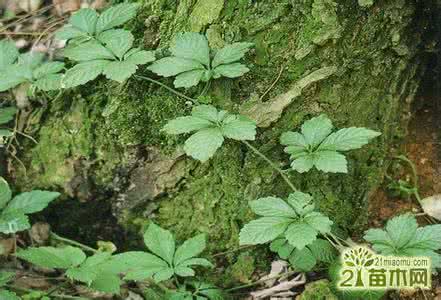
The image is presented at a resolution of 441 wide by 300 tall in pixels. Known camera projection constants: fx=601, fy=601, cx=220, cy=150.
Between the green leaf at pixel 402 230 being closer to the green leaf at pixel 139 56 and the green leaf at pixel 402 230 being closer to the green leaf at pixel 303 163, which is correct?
the green leaf at pixel 303 163

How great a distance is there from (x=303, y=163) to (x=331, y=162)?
8 cm

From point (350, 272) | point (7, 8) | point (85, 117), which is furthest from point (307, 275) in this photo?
point (7, 8)

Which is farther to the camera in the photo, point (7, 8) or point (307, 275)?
point (7, 8)

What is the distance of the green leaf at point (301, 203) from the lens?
151 cm

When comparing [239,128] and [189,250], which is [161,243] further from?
[239,128]

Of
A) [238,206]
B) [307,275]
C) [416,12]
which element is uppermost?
[416,12]

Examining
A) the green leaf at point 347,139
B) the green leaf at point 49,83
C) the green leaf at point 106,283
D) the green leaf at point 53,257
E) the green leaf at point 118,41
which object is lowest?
the green leaf at point 106,283

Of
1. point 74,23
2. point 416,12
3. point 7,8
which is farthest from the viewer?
point 7,8

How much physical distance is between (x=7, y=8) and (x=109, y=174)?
858 mm

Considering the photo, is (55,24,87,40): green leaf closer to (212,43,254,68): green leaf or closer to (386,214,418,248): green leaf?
(212,43,254,68): green leaf

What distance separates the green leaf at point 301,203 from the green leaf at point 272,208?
0.6 inches

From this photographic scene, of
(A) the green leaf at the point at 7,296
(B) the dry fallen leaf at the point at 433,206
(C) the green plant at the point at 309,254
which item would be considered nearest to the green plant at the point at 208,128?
(C) the green plant at the point at 309,254

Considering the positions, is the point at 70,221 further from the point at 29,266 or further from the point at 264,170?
the point at 264,170

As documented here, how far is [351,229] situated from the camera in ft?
6.17
